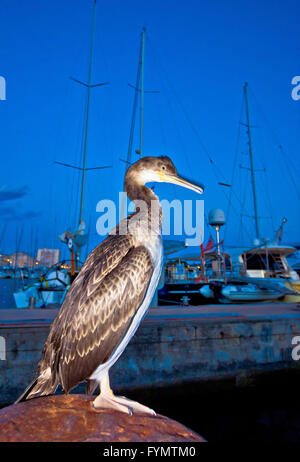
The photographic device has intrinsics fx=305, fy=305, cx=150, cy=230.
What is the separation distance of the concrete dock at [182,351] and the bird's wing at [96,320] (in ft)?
12.2

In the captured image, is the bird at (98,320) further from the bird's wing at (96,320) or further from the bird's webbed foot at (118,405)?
the bird's webbed foot at (118,405)

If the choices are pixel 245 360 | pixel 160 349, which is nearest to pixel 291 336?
pixel 245 360

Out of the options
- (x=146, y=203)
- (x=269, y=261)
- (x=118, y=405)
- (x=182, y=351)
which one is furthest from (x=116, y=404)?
(x=269, y=261)

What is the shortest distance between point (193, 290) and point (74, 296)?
1867 cm

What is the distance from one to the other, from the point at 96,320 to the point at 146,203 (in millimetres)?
1350

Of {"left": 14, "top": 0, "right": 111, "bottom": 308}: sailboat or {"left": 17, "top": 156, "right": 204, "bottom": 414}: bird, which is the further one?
{"left": 14, "top": 0, "right": 111, "bottom": 308}: sailboat

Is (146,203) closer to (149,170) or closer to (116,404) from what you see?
(149,170)

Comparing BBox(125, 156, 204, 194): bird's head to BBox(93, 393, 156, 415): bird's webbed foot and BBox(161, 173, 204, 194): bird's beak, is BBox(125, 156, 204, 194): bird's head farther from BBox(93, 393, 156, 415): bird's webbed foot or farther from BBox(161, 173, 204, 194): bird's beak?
BBox(93, 393, 156, 415): bird's webbed foot

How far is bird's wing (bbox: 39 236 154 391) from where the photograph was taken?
9.45 ft

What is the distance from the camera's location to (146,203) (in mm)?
3412

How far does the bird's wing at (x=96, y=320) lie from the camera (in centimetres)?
288

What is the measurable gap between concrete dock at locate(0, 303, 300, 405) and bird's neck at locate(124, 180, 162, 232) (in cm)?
400

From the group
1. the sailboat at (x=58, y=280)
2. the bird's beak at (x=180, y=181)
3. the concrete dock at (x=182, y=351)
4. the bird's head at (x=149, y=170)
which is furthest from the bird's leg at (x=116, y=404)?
the sailboat at (x=58, y=280)

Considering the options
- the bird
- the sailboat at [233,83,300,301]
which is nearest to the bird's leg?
the bird
